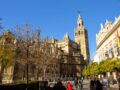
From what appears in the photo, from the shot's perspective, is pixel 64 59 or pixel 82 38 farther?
pixel 82 38

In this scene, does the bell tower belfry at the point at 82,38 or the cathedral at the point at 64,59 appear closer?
the cathedral at the point at 64,59

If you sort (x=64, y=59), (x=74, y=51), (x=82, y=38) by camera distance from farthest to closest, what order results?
(x=82, y=38) → (x=74, y=51) → (x=64, y=59)

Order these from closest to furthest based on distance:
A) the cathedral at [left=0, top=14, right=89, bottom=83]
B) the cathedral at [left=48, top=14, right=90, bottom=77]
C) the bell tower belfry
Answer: the cathedral at [left=0, top=14, right=89, bottom=83]
the cathedral at [left=48, top=14, right=90, bottom=77]
the bell tower belfry

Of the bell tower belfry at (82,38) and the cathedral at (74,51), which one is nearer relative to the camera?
the cathedral at (74,51)

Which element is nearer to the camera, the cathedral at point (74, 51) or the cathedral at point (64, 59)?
the cathedral at point (64, 59)

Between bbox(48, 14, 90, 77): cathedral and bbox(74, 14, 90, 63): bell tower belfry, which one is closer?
bbox(48, 14, 90, 77): cathedral

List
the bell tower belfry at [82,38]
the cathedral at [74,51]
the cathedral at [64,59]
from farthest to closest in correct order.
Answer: the bell tower belfry at [82,38] → the cathedral at [74,51] → the cathedral at [64,59]

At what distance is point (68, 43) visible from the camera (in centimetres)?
12500

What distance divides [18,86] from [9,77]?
55.4m

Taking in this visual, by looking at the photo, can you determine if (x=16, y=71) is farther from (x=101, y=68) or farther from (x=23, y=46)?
(x=23, y=46)

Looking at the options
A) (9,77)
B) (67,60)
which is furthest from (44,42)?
(67,60)

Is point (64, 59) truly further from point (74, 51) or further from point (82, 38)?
point (82, 38)

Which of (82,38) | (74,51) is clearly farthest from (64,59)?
(82,38)

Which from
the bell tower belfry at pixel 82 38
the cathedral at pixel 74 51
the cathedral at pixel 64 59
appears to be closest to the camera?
the cathedral at pixel 64 59
